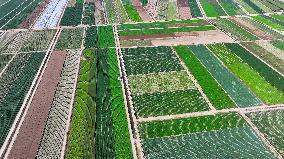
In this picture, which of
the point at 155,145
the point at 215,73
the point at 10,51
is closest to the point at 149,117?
the point at 155,145

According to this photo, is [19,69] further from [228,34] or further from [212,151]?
[228,34]

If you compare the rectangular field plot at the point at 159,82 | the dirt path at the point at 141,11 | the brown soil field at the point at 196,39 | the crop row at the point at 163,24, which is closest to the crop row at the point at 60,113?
the rectangular field plot at the point at 159,82

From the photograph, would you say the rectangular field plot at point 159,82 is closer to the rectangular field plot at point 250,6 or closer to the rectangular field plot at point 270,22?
the rectangular field plot at point 270,22

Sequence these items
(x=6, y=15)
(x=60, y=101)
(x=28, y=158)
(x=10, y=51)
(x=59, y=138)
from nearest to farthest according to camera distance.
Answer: (x=28, y=158)
(x=59, y=138)
(x=60, y=101)
(x=10, y=51)
(x=6, y=15)

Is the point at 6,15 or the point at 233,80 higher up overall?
the point at 6,15

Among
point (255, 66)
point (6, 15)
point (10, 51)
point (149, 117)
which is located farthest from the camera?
point (6, 15)

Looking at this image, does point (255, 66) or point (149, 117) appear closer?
point (149, 117)

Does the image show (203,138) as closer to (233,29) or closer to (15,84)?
(15,84)
